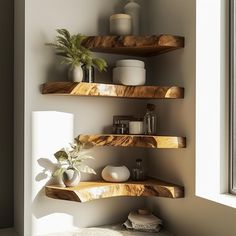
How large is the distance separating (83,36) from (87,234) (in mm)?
1028

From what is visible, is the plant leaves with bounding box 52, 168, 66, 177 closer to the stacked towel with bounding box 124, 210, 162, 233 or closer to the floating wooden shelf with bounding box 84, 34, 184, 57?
the stacked towel with bounding box 124, 210, 162, 233

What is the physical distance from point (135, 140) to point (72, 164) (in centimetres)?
35

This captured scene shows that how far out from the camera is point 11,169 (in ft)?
6.58

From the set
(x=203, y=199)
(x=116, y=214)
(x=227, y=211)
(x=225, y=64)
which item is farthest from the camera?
(x=116, y=214)

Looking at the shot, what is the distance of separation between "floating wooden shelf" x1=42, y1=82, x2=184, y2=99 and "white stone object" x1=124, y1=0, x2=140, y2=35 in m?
0.39

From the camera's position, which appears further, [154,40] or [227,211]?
[154,40]

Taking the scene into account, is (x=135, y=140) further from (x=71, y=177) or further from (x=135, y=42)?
(x=135, y=42)

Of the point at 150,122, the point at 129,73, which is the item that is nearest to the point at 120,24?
the point at 129,73

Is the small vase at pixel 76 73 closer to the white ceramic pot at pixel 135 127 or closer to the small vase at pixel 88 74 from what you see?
the small vase at pixel 88 74

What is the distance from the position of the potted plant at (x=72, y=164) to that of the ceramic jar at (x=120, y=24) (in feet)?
2.13

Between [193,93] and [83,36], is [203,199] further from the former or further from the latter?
[83,36]

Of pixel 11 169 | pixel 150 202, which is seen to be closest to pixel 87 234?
pixel 150 202

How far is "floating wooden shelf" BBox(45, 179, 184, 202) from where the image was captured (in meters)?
1.69

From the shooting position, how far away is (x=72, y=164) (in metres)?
1.79
